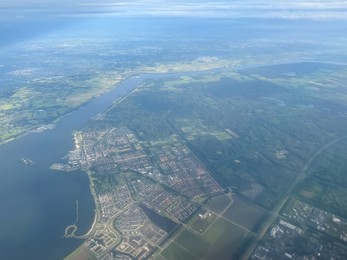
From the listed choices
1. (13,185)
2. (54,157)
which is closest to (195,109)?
(54,157)

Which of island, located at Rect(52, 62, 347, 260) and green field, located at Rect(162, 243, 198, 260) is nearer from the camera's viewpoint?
green field, located at Rect(162, 243, 198, 260)

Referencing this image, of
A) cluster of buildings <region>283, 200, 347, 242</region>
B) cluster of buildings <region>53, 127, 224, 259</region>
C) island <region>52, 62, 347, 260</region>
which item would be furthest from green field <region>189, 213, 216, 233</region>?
cluster of buildings <region>283, 200, 347, 242</region>

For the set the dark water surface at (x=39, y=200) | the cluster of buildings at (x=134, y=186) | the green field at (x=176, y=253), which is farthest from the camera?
the dark water surface at (x=39, y=200)

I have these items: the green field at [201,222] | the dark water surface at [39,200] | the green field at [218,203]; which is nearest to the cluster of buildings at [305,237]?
the green field at [201,222]

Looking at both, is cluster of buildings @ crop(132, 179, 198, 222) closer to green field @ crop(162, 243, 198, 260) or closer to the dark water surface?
green field @ crop(162, 243, 198, 260)

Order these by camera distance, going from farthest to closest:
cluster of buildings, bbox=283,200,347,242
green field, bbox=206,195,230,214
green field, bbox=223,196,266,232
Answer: green field, bbox=206,195,230,214
green field, bbox=223,196,266,232
cluster of buildings, bbox=283,200,347,242

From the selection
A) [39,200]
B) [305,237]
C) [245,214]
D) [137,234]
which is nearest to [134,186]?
[137,234]

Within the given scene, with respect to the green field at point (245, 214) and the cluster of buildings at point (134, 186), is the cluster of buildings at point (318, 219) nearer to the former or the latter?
the green field at point (245, 214)

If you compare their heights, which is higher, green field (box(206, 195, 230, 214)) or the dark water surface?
green field (box(206, 195, 230, 214))

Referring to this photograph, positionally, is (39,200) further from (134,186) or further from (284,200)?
(284,200)

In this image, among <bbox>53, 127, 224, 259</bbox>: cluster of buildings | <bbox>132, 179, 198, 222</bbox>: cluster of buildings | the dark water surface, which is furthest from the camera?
<bbox>132, 179, 198, 222</bbox>: cluster of buildings

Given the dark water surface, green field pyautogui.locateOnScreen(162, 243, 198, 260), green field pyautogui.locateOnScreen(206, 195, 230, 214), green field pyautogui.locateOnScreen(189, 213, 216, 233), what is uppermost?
green field pyautogui.locateOnScreen(162, 243, 198, 260)
